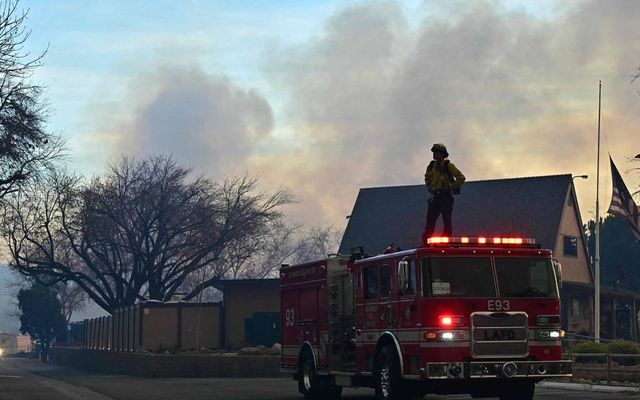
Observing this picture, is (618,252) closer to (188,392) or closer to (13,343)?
(188,392)

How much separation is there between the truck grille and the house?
3492 centimetres

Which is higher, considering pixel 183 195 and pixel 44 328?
pixel 183 195

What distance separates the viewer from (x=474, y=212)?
5900 cm

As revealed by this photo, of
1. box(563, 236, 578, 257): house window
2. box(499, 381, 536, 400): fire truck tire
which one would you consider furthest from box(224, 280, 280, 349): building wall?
box(499, 381, 536, 400): fire truck tire

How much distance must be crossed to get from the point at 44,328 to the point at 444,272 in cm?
8444

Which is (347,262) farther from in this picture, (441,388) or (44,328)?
(44,328)

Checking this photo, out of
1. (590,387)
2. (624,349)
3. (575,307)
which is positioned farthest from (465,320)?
(575,307)

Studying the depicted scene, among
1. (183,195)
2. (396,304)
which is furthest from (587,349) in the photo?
(183,195)

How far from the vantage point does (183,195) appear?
194 feet

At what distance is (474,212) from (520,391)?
40331 millimetres

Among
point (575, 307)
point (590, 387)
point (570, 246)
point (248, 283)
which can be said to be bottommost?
point (590, 387)

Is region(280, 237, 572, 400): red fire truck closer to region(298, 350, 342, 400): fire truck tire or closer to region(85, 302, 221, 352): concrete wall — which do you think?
region(298, 350, 342, 400): fire truck tire

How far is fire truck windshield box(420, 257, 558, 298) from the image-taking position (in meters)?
18.0

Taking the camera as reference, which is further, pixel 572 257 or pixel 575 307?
A: pixel 575 307
